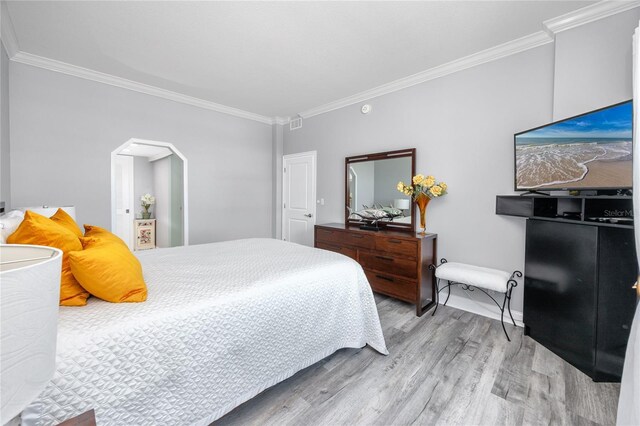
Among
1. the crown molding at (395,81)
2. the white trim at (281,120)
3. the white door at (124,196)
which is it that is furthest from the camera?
the white door at (124,196)

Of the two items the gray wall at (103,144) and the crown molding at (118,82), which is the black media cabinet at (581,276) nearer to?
the gray wall at (103,144)

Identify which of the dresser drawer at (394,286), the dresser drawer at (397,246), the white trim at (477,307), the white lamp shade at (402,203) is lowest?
the white trim at (477,307)

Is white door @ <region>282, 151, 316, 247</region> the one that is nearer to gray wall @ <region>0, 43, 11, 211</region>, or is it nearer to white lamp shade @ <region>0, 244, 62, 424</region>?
gray wall @ <region>0, 43, 11, 211</region>

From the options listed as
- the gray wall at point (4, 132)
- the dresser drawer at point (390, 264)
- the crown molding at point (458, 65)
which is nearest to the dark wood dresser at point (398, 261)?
the dresser drawer at point (390, 264)

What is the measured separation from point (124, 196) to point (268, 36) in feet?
16.9

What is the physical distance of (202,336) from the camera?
4.33ft

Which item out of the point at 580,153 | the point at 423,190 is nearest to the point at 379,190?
the point at 423,190

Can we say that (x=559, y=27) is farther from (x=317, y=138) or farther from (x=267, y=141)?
(x=267, y=141)

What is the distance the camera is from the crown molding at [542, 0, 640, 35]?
205 cm

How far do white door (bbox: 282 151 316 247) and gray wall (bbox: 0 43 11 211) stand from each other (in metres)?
3.39

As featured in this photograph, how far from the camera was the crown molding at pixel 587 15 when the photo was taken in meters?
2.05

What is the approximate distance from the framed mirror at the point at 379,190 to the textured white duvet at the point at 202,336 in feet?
4.91

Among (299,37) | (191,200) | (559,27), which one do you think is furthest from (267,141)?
(559,27)

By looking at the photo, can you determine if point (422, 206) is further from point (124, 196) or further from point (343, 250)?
point (124, 196)
